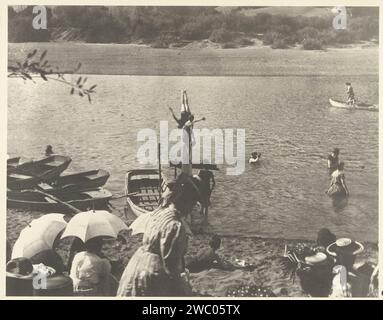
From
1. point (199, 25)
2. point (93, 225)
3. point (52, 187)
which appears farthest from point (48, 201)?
point (199, 25)

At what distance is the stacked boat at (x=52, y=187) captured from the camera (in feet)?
16.8

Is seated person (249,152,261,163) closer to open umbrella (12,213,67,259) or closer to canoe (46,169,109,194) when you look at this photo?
canoe (46,169,109,194)

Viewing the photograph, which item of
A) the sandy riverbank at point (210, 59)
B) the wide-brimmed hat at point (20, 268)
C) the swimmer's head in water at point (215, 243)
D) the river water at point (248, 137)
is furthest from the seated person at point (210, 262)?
the sandy riverbank at point (210, 59)

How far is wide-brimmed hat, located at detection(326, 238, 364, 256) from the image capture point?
5.11 metres

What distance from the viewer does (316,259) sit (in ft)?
16.7

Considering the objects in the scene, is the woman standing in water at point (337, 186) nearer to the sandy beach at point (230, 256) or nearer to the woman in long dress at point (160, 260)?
the sandy beach at point (230, 256)

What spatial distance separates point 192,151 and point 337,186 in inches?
48.6

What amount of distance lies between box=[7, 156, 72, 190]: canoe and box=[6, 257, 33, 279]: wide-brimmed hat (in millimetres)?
596

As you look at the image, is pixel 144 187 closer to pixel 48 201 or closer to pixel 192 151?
pixel 192 151

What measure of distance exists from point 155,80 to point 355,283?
7.77ft

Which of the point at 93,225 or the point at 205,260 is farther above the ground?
the point at 93,225

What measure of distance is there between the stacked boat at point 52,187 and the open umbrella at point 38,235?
Answer: 0.10 m

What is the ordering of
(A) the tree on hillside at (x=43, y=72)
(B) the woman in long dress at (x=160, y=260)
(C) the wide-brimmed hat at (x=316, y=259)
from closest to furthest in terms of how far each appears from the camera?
(B) the woman in long dress at (x=160, y=260), (C) the wide-brimmed hat at (x=316, y=259), (A) the tree on hillside at (x=43, y=72)

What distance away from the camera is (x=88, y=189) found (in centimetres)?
516
